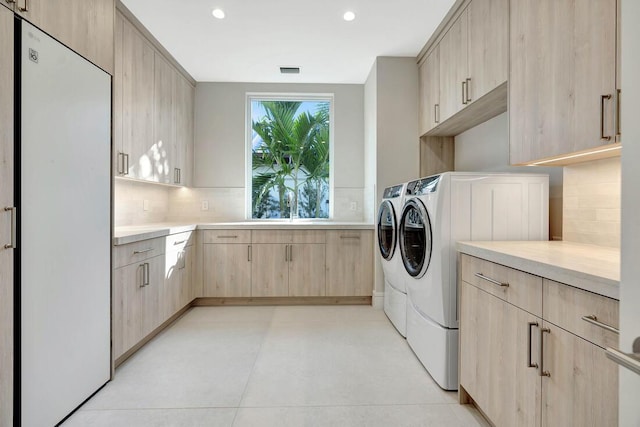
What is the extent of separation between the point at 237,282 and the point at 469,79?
2.72 m

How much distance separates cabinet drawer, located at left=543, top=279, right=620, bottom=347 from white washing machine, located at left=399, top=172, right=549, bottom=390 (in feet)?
2.53

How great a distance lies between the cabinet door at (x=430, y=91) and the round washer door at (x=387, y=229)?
861mm

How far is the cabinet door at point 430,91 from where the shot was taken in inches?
117

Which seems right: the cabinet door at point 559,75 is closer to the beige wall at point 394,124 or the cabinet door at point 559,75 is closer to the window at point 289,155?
the beige wall at point 394,124

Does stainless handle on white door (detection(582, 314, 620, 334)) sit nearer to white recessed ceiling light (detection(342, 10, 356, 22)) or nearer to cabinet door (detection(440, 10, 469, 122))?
cabinet door (detection(440, 10, 469, 122))

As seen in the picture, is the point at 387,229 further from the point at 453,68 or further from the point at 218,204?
the point at 218,204

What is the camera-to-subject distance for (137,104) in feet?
9.25

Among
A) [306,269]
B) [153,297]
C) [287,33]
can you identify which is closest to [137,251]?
[153,297]

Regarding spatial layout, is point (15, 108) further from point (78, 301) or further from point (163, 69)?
point (163, 69)

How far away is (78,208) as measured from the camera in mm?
1717

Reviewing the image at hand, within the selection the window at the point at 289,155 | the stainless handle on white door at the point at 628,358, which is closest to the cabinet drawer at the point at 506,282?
the stainless handle on white door at the point at 628,358

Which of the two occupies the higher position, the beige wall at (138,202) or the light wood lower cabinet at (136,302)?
the beige wall at (138,202)

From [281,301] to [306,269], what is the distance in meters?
0.44

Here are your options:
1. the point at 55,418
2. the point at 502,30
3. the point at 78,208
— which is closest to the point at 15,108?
the point at 78,208
